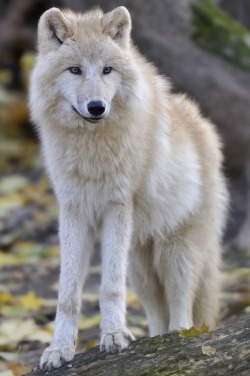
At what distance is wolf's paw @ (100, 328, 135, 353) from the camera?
4.77 m

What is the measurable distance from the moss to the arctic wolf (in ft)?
10.5

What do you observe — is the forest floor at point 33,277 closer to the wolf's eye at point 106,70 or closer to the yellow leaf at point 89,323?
the yellow leaf at point 89,323

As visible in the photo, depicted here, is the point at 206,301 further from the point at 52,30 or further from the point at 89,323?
the point at 52,30

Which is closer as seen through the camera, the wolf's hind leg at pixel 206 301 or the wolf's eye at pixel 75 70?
the wolf's eye at pixel 75 70

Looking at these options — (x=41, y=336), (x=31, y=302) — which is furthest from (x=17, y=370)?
(x=31, y=302)

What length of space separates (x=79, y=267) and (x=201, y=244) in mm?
1061

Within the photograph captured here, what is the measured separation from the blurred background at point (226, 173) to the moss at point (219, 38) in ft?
0.04

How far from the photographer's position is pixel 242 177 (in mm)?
9312

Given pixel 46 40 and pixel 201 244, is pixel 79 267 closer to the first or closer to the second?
pixel 201 244

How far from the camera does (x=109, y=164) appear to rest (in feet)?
17.2

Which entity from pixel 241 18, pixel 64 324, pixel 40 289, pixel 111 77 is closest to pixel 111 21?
pixel 111 77

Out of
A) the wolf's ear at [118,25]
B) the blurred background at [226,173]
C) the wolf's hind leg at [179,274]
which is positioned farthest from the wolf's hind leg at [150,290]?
the wolf's ear at [118,25]

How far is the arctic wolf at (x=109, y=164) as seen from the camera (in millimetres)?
5086

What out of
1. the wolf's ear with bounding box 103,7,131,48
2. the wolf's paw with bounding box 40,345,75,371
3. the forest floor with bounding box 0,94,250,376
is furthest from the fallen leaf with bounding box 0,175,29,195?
the wolf's paw with bounding box 40,345,75,371
